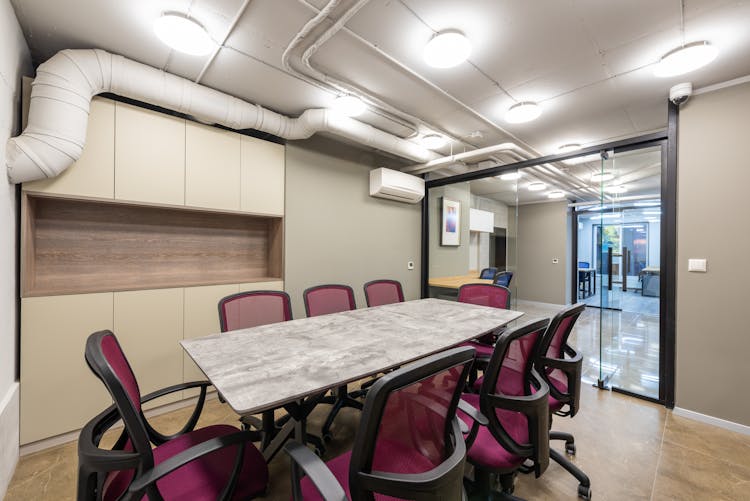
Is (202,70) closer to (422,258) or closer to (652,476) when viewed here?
(422,258)

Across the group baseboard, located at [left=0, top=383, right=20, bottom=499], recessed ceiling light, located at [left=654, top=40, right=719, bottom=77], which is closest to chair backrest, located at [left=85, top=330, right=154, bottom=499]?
baseboard, located at [left=0, top=383, right=20, bottom=499]

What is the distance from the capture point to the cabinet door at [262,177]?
118 inches

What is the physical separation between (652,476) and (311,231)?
3.40 metres

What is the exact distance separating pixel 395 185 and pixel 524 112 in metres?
1.73

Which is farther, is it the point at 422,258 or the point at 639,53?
the point at 422,258

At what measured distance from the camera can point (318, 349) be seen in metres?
1.65

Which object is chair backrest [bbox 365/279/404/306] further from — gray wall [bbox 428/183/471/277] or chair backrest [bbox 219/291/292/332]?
gray wall [bbox 428/183/471/277]

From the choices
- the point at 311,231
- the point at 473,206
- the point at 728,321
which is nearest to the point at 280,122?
the point at 311,231

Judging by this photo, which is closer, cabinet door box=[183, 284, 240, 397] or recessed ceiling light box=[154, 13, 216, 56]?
recessed ceiling light box=[154, 13, 216, 56]

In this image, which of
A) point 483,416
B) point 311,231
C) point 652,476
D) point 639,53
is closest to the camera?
point 483,416

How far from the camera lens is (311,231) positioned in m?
3.53

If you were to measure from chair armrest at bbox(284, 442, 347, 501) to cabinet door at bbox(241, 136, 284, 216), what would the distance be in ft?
8.29

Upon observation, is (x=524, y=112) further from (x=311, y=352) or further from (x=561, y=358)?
(x=311, y=352)

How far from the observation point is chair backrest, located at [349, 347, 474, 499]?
806 millimetres
